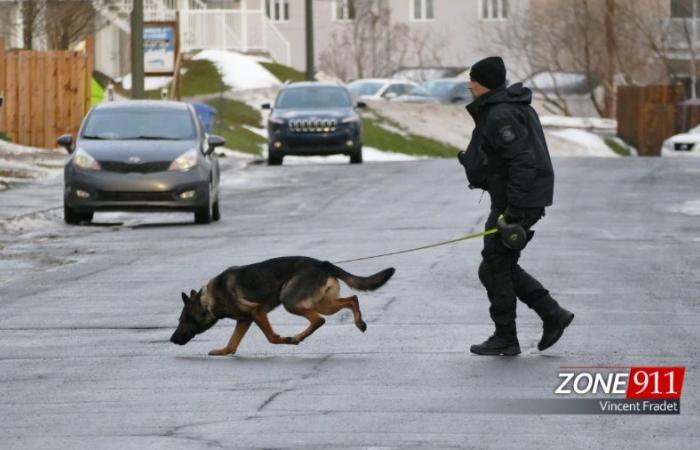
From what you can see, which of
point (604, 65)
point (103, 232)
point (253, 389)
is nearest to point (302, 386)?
point (253, 389)

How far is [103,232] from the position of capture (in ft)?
74.5

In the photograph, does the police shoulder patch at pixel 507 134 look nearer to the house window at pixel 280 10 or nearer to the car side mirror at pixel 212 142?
the car side mirror at pixel 212 142

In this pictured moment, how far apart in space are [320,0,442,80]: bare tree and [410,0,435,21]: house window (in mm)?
2526

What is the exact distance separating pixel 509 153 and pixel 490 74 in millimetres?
499

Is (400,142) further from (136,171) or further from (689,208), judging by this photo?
(136,171)

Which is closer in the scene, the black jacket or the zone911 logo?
the zone911 logo

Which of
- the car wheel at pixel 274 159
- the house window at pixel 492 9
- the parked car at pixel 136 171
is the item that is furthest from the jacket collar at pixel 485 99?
the house window at pixel 492 9

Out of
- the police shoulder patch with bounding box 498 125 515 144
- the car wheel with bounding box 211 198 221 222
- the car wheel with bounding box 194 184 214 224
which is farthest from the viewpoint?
the car wheel with bounding box 211 198 221 222

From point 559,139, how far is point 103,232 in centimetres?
3636

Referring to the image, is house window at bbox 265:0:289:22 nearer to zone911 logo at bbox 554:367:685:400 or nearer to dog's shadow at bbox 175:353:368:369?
dog's shadow at bbox 175:353:368:369

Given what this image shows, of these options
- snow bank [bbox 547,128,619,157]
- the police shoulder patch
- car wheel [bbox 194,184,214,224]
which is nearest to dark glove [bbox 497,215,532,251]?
the police shoulder patch

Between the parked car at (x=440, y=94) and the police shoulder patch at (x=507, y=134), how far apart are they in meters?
53.5

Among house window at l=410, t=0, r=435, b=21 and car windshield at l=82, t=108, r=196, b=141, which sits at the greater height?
house window at l=410, t=0, r=435, b=21

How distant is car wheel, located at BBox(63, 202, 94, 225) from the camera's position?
2348 cm
